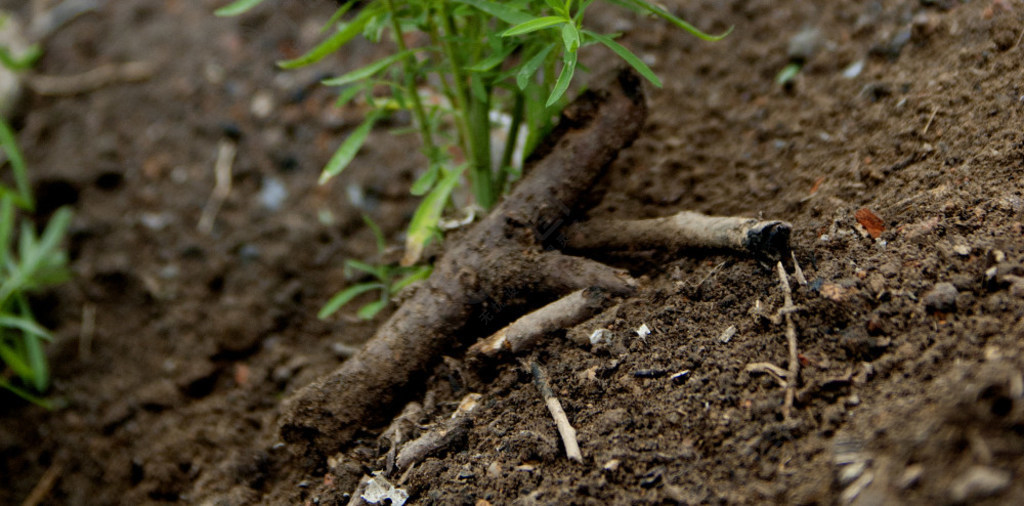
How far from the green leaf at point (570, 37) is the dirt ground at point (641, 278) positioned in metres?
0.59

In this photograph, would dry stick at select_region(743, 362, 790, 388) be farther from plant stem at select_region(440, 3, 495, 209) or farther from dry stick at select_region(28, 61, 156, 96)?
dry stick at select_region(28, 61, 156, 96)

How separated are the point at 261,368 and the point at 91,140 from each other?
1.72 metres

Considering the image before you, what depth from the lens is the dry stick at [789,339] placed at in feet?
4.00

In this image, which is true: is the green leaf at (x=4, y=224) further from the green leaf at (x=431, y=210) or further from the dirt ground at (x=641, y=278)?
the green leaf at (x=431, y=210)

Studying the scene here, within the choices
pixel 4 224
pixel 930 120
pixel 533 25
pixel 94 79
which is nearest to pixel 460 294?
pixel 533 25

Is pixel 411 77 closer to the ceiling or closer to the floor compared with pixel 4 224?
closer to the ceiling

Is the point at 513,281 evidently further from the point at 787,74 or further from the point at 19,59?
the point at 19,59

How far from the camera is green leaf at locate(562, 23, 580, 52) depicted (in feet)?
4.51

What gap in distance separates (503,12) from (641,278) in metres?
0.71

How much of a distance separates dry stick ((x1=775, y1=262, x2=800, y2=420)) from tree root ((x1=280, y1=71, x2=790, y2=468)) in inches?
3.8

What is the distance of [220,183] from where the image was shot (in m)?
2.87

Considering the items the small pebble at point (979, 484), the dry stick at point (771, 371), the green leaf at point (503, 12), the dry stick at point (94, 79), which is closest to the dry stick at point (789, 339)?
the dry stick at point (771, 371)

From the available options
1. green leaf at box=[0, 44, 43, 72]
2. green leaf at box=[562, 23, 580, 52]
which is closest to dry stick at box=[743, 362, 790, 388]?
green leaf at box=[562, 23, 580, 52]

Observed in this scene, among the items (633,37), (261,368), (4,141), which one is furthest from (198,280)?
(633,37)
